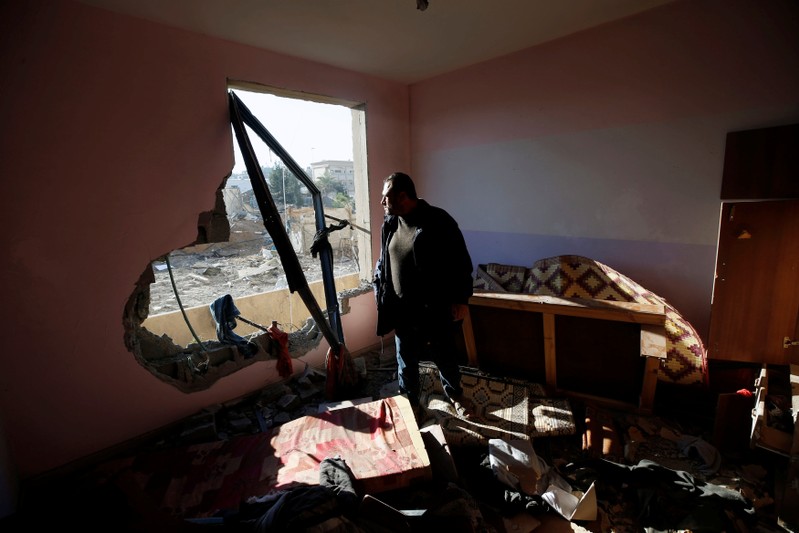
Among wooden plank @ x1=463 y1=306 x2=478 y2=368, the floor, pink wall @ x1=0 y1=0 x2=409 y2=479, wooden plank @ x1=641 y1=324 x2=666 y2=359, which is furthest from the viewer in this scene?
wooden plank @ x1=463 y1=306 x2=478 y2=368

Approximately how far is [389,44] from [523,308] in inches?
85.6

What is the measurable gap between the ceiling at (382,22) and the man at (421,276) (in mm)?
1070

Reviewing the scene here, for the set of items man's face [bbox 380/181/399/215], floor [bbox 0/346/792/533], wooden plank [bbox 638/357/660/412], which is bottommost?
floor [bbox 0/346/792/533]

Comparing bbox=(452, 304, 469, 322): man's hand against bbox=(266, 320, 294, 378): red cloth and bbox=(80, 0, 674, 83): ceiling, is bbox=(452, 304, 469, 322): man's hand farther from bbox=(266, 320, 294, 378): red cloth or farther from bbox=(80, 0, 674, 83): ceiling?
bbox=(80, 0, 674, 83): ceiling

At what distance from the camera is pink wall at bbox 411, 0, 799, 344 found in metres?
2.27

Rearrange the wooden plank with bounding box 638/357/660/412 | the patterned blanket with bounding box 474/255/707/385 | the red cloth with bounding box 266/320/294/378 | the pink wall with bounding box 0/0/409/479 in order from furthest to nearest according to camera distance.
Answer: the red cloth with bounding box 266/320/294/378, the patterned blanket with bounding box 474/255/707/385, the wooden plank with bounding box 638/357/660/412, the pink wall with bounding box 0/0/409/479

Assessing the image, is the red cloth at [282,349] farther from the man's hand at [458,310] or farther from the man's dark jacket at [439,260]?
the man's hand at [458,310]

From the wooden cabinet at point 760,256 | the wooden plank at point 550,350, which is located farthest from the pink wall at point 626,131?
the wooden plank at point 550,350

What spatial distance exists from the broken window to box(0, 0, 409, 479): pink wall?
0.51 ft

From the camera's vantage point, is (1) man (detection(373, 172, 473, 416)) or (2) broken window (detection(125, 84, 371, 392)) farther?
(2) broken window (detection(125, 84, 371, 392))

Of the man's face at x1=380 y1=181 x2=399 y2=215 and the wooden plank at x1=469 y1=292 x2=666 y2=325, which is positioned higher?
the man's face at x1=380 y1=181 x2=399 y2=215

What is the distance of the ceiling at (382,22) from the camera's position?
2170 millimetres

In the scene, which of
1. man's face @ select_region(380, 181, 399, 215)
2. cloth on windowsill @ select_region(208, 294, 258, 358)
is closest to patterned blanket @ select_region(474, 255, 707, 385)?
man's face @ select_region(380, 181, 399, 215)

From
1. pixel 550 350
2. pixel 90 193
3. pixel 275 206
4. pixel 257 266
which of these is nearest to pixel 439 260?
pixel 550 350
